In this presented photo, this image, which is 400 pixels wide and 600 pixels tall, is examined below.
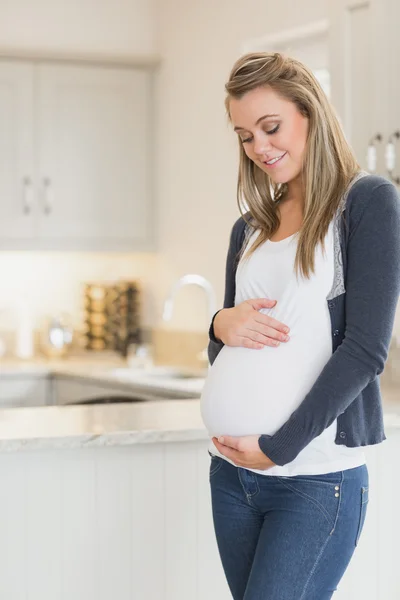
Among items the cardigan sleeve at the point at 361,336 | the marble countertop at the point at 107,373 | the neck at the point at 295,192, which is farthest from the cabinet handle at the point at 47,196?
the cardigan sleeve at the point at 361,336

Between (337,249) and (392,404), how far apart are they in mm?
985

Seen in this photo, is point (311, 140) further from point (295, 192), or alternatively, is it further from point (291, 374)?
point (291, 374)

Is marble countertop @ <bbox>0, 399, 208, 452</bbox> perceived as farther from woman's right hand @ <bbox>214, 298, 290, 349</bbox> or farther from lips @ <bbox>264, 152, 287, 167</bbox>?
lips @ <bbox>264, 152, 287, 167</bbox>

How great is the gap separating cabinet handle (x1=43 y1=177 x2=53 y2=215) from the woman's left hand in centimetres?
305

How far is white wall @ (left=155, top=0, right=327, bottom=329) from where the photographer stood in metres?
4.21

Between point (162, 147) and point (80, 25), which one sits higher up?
point (80, 25)

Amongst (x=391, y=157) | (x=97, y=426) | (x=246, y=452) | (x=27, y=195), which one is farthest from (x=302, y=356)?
(x=27, y=195)

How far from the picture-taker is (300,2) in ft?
12.5

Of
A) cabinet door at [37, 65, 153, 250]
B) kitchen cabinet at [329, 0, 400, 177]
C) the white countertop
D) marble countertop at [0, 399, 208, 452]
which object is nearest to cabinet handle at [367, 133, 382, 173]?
kitchen cabinet at [329, 0, 400, 177]

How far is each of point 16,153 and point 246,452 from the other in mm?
3148

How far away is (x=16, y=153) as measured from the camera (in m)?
4.54

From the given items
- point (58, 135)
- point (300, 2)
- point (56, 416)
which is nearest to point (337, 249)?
point (56, 416)

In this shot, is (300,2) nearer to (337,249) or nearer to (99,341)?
(99,341)

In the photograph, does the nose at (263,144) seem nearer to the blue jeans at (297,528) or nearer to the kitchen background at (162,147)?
the blue jeans at (297,528)
